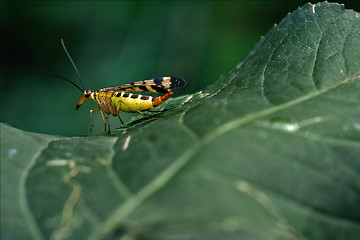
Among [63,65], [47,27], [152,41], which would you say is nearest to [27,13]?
[47,27]

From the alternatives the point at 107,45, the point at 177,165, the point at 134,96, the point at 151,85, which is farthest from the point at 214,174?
the point at 107,45

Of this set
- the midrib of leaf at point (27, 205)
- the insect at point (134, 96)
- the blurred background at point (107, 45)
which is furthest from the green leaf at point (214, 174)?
the blurred background at point (107, 45)

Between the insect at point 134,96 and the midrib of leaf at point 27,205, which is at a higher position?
the midrib of leaf at point 27,205

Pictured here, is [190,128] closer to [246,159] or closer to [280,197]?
[246,159]

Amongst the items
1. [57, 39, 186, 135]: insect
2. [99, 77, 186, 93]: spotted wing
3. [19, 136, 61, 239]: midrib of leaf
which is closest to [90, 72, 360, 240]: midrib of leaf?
[19, 136, 61, 239]: midrib of leaf

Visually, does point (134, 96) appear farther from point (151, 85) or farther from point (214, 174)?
point (214, 174)

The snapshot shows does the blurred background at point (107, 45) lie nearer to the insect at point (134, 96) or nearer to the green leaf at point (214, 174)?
the insect at point (134, 96)

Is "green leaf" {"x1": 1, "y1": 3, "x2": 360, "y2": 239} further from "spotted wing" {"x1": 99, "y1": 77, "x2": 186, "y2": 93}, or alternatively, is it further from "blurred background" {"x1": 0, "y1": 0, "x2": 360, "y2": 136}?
"blurred background" {"x1": 0, "y1": 0, "x2": 360, "y2": 136}
